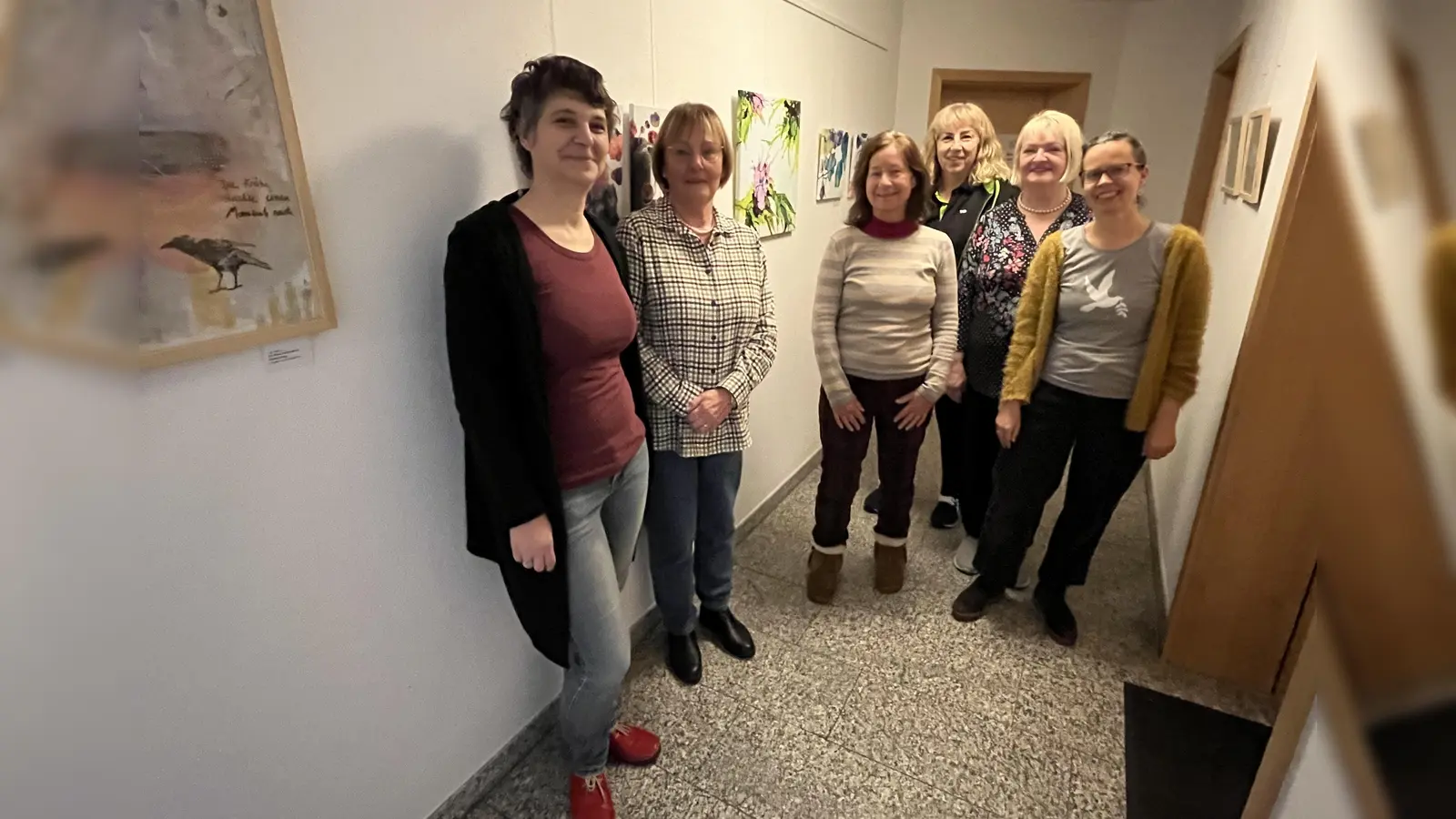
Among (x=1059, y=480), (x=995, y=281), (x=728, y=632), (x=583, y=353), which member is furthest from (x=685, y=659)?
(x=995, y=281)

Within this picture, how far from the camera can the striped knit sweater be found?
2.06m

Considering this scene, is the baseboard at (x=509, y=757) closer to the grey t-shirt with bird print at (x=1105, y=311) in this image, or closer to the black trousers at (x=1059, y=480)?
the black trousers at (x=1059, y=480)

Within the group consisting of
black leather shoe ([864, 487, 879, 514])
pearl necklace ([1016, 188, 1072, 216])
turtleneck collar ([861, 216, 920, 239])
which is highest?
pearl necklace ([1016, 188, 1072, 216])

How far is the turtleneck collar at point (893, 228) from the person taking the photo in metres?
2.05

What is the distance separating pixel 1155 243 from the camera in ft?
5.88

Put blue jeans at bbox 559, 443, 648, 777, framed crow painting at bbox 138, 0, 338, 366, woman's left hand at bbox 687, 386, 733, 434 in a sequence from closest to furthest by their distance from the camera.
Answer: framed crow painting at bbox 138, 0, 338, 366, blue jeans at bbox 559, 443, 648, 777, woman's left hand at bbox 687, 386, 733, 434

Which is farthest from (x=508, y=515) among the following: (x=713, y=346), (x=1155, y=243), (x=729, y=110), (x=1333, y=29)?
(x=1155, y=243)

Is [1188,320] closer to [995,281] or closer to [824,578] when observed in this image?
[995,281]

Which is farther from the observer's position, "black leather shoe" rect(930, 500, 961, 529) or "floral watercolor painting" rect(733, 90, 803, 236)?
"black leather shoe" rect(930, 500, 961, 529)

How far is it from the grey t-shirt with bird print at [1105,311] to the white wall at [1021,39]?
96.8 inches

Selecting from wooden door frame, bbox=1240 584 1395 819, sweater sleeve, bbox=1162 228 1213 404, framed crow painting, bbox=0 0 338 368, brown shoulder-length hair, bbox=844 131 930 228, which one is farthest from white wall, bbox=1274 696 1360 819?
brown shoulder-length hair, bbox=844 131 930 228

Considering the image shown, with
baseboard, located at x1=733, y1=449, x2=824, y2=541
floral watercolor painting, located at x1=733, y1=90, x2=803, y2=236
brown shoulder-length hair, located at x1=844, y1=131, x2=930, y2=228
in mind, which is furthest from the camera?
baseboard, located at x1=733, y1=449, x2=824, y2=541

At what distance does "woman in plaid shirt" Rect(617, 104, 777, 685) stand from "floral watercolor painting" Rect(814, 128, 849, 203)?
1.24 metres

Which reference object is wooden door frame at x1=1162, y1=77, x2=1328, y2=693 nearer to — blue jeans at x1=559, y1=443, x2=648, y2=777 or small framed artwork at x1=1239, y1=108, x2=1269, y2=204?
small framed artwork at x1=1239, y1=108, x2=1269, y2=204
